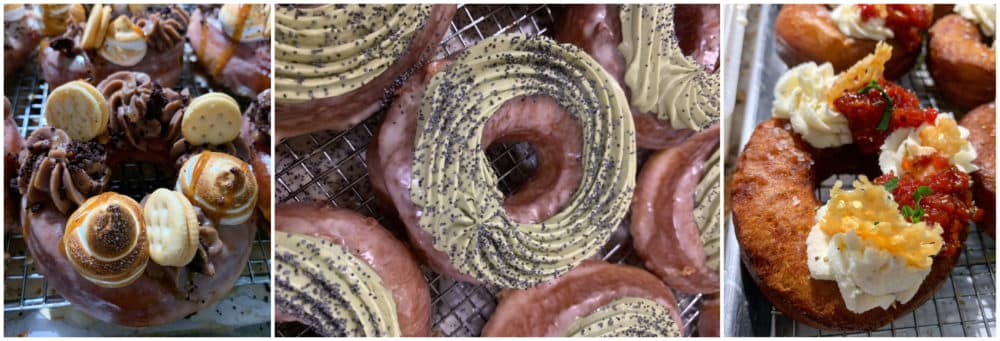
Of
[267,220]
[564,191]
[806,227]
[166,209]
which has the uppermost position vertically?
[166,209]

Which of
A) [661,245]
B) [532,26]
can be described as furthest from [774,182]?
[532,26]

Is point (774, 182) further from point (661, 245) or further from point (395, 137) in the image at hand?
point (395, 137)

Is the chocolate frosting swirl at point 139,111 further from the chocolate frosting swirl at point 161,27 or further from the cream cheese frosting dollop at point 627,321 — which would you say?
the cream cheese frosting dollop at point 627,321

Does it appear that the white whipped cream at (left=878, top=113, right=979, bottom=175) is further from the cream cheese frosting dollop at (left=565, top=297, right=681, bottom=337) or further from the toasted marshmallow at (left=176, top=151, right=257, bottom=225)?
the toasted marshmallow at (left=176, top=151, right=257, bottom=225)

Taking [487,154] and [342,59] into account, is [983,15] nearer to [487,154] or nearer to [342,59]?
[487,154]

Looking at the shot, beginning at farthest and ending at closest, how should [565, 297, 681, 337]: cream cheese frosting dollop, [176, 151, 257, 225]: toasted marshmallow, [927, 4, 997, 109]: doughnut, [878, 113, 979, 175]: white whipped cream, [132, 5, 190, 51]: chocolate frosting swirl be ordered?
[927, 4, 997, 109]: doughnut < [132, 5, 190, 51]: chocolate frosting swirl < [878, 113, 979, 175]: white whipped cream < [565, 297, 681, 337]: cream cheese frosting dollop < [176, 151, 257, 225]: toasted marshmallow

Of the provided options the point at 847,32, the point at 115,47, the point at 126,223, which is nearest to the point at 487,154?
the point at 126,223

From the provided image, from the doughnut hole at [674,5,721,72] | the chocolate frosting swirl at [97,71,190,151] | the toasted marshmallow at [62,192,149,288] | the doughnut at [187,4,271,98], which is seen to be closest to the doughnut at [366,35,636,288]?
the doughnut hole at [674,5,721,72]
